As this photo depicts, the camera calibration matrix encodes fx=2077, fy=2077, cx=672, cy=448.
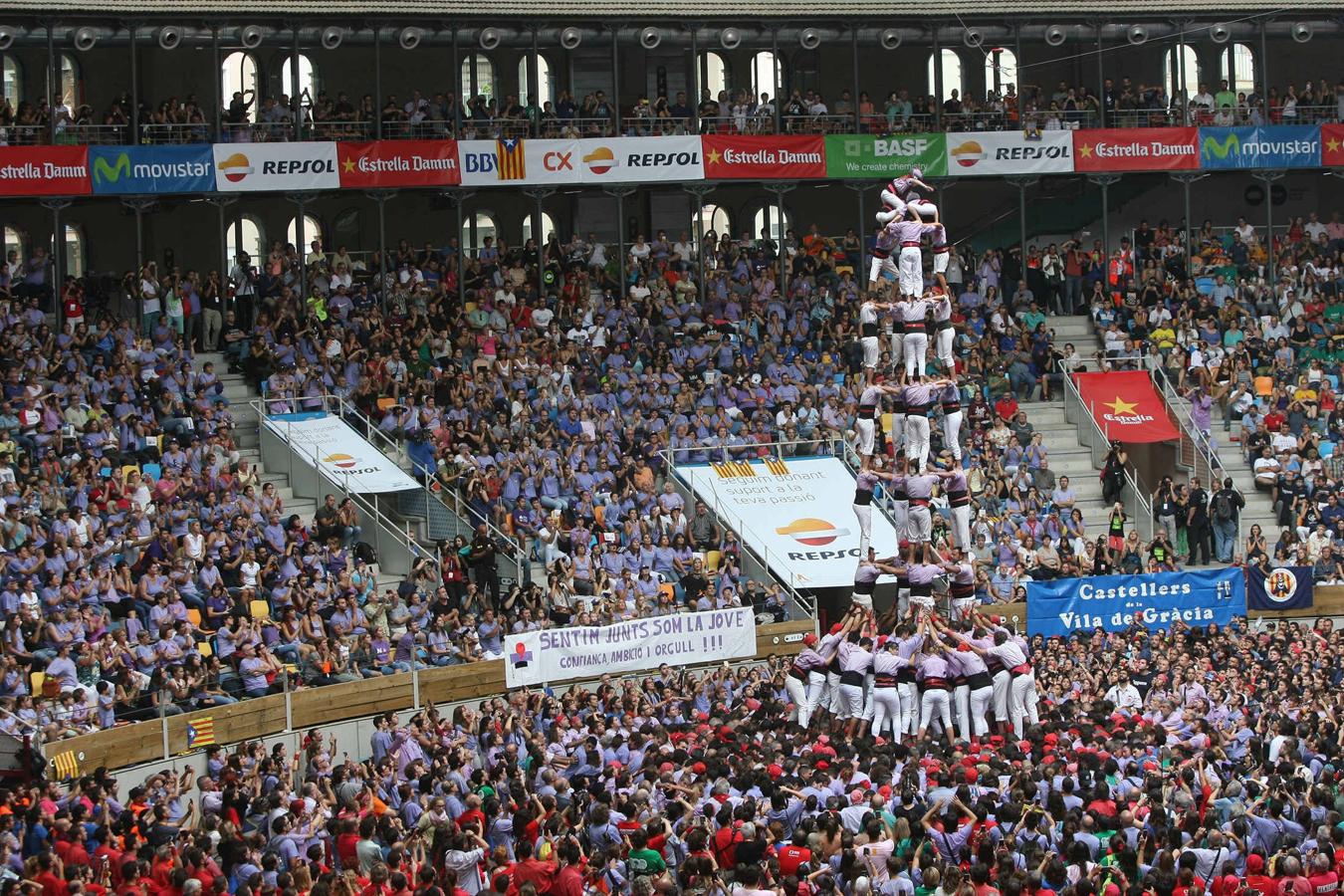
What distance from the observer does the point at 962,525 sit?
96.1ft

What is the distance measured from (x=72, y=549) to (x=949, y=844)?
1561cm

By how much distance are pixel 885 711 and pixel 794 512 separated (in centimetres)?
1067

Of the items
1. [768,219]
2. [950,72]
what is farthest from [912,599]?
[950,72]

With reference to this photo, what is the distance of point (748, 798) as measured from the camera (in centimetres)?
2086

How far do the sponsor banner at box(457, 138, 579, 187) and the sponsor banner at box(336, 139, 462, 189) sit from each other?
284 mm

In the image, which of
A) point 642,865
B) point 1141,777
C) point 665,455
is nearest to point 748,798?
point 642,865

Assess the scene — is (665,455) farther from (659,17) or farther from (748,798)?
(748,798)

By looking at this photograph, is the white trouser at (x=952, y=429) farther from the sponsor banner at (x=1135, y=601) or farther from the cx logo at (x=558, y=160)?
the cx logo at (x=558, y=160)

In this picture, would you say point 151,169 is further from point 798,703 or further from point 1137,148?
point 1137,148

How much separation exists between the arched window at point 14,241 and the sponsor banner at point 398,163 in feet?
25.9

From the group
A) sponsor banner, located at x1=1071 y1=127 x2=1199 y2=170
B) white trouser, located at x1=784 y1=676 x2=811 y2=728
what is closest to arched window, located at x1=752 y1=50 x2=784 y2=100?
sponsor banner, located at x1=1071 y1=127 x2=1199 y2=170

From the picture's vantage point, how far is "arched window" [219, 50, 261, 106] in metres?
46.1

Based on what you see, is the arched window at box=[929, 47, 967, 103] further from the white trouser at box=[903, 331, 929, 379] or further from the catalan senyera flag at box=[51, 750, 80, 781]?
the catalan senyera flag at box=[51, 750, 80, 781]

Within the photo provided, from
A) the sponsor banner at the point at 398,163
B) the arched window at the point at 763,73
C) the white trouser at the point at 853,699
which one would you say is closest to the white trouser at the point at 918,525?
the white trouser at the point at 853,699
